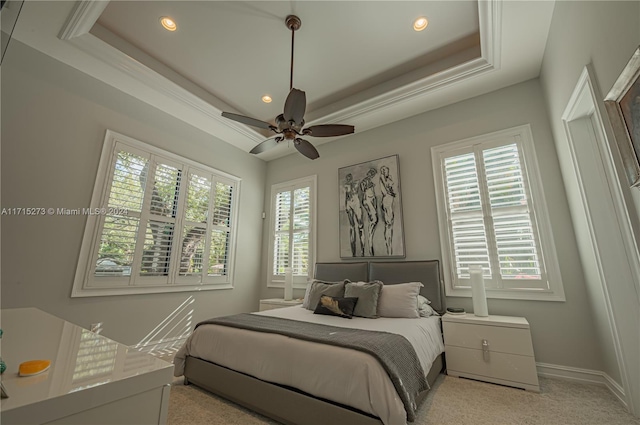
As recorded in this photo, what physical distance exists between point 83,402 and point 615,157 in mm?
2701

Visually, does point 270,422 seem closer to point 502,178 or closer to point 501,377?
point 501,377

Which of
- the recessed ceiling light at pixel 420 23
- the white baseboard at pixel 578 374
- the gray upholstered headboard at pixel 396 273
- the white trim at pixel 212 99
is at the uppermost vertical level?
the recessed ceiling light at pixel 420 23

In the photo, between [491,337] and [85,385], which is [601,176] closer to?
[491,337]

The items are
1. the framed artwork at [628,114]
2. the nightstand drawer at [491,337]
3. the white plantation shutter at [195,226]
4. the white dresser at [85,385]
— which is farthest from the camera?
the white plantation shutter at [195,226]

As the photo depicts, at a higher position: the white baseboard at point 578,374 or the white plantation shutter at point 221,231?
the white plantation shutter at point 221,231

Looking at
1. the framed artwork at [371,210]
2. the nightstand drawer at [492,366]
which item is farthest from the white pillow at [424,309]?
the framed artwork at [371,210]

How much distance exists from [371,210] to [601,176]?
2.35 metres

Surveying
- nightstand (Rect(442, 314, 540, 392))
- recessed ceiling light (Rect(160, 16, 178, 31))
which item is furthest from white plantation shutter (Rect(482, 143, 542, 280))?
recessed ceiling light (Rect(160, 16, 178, 31))

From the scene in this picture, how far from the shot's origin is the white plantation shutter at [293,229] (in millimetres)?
4574

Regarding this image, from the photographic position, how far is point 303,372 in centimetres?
179

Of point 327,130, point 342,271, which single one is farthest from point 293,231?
point 327,130

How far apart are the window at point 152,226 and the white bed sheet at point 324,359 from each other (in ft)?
4.69

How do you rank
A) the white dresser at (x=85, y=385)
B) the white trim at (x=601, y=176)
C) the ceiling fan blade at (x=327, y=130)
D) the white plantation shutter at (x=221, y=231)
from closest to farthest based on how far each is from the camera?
the white dresser at (x=85, y=385), the white trim at (x=601, y=176), the ceiling fan blade at (x=327, y=130), the white plantation shutter at (x=221, y=231)

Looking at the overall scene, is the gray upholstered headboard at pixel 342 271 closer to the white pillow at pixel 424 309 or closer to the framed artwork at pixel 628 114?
the white pillow at pixel 424 309
